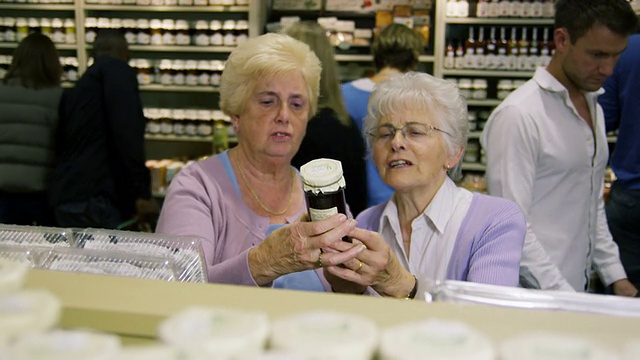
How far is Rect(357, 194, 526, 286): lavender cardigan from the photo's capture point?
167 cm

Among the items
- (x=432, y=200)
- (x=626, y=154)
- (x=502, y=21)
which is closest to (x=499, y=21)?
(x=502, y=21)

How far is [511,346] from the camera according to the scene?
0.55 m

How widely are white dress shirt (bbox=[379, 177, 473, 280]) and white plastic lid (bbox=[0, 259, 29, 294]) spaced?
122 cm

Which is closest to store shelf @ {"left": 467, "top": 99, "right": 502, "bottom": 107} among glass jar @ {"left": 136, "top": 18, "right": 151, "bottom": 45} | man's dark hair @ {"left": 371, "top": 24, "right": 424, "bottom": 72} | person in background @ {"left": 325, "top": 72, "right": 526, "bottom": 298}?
man's dark hair @ {"left": 371, "top": 24, "right": 424, "bottom": 72}

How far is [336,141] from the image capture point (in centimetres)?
269

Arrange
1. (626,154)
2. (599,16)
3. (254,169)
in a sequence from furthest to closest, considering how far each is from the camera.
Result: (626,154), (599,16), (254,169)

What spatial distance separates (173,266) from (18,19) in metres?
5.86

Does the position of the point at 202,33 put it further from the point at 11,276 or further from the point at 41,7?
the point at 11,276

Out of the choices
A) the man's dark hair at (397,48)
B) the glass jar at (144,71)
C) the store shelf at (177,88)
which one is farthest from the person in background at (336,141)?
the glass jar at (144,71)

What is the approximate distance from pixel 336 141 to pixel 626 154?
1534 millimetres

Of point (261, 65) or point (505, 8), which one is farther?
point (505, 8)

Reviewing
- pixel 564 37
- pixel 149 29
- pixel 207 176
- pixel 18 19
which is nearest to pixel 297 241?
pixel 207 176

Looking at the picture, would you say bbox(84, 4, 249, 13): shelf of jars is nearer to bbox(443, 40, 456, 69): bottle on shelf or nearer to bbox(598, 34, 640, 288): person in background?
bbox(443, 40, 456, 69): bottle on shelf

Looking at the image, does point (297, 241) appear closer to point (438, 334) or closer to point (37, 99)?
point (438, 334)
